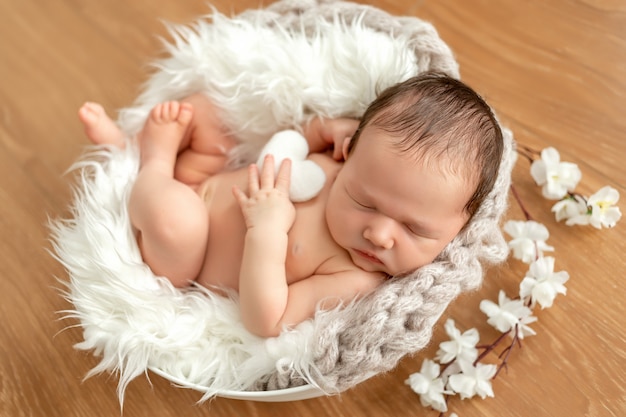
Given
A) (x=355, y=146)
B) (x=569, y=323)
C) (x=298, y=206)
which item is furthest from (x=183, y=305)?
(x=569, y=323)

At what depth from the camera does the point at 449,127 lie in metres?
0.81

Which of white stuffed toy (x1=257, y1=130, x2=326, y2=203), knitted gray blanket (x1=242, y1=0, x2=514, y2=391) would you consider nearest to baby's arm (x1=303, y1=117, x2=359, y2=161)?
white stuffed toy (x1=257, y1=130, x2=326, y2=203)

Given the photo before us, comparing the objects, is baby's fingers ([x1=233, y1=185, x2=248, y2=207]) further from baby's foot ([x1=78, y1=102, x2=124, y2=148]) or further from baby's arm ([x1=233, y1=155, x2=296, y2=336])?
baby's foot ([x1=78, y1=102, x2=124, y2=148])

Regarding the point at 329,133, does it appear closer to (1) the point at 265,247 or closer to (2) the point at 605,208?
(1) the point at 265,247

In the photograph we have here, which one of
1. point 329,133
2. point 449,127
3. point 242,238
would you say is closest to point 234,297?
point 242,238

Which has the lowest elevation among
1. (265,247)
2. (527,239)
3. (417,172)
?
(527,239)

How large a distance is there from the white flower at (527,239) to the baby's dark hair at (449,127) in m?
0.19

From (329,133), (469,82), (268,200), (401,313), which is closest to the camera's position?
(401,313)

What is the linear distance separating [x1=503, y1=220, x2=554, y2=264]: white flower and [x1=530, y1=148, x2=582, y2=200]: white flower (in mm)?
82

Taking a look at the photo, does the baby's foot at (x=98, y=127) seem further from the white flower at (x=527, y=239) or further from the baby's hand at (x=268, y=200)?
the white flower at (x=527, y=239)

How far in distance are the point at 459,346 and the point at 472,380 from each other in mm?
55

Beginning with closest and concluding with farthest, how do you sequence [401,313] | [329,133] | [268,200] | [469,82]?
[401,313] < [268,200] < [329,133] < [469,82]

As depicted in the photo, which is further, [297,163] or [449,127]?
[297,163]

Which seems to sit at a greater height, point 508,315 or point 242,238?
point 242,238
